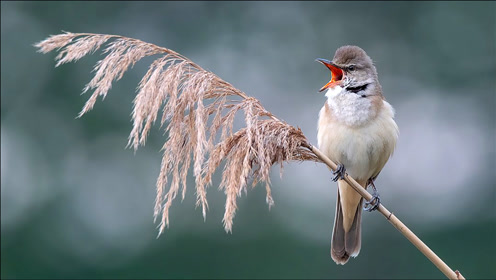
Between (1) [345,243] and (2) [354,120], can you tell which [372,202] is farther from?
(1) [345,243]

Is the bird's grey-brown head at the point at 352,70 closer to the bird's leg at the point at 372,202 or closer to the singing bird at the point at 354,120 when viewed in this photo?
the singing bird at the point at 354,120

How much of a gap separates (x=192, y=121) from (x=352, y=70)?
51.7 inches

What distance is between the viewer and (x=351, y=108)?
2.92 meters

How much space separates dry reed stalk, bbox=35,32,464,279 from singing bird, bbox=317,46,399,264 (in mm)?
1054

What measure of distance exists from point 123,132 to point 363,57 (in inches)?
184

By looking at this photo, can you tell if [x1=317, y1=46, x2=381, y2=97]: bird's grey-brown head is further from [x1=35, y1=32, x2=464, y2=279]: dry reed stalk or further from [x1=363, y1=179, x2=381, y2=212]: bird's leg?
[x1=35, y1=32, x2=464, y2=279]: dry reed stalk

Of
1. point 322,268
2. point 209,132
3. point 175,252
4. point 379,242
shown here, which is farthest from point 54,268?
point 209,132

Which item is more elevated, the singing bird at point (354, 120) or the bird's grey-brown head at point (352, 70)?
the bird's grey-brown head at point (352, 70)

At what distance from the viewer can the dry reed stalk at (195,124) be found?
180 cm

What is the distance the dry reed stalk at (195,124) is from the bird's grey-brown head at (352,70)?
1110 millimetres

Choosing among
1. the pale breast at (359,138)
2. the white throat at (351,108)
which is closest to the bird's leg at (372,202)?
the pale breast at (359,138)

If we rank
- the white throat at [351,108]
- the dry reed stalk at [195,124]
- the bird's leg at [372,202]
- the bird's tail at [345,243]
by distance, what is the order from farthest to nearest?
the bird's tail at [345,243]
the white throat at [351,108]
the bird's leg at [372,202]
the dry reed stalk at [195,124]

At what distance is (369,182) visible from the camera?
3.29 m

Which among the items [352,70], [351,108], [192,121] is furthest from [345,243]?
[192,121]
